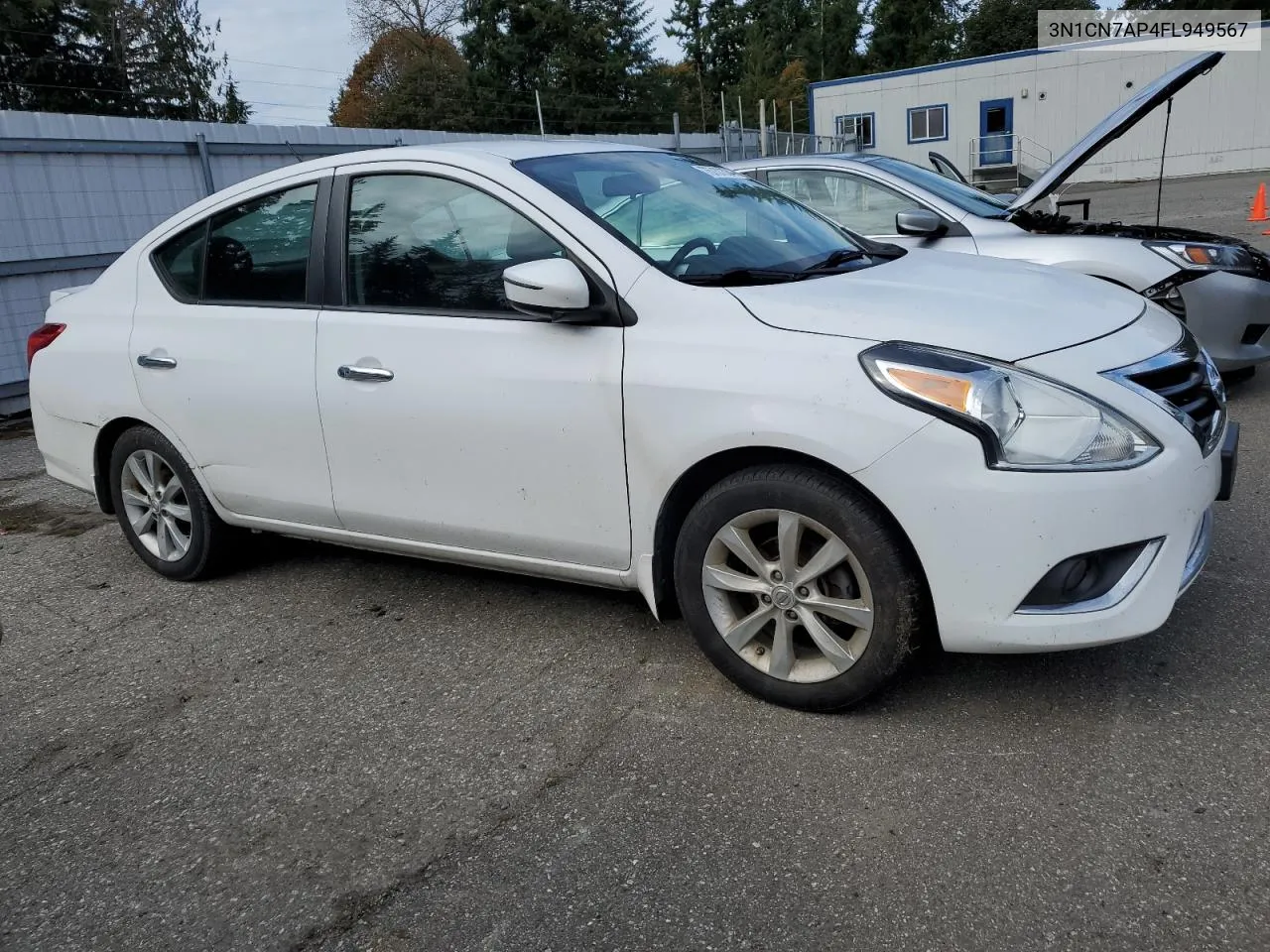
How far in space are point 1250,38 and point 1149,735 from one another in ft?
127

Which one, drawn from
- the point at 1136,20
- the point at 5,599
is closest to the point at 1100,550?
the point at 5,599

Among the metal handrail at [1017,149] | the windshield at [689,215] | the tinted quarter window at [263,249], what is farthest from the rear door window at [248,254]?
the metal handrail at [1017,149]

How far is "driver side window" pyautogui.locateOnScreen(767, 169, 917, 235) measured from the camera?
6637 millimetres

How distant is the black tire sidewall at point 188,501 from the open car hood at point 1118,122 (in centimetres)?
470

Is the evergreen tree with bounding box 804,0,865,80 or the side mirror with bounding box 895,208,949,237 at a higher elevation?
the evergreen tree with bounding box 804,0,865,80

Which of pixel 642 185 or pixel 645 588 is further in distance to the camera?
pixel 642 185

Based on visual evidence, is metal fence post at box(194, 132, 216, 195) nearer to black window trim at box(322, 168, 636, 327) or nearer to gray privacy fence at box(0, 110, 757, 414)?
gray privacy fence at box(0, 110, 757, 414)

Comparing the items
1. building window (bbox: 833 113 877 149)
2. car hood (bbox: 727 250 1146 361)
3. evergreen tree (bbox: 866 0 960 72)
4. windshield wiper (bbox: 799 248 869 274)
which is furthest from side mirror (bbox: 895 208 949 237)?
evergreen tree (bbox: 866 0 960 72)

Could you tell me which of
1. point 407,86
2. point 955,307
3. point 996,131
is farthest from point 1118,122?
point 407,86

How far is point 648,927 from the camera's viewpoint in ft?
7.55

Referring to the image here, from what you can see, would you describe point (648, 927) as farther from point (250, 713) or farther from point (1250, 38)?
point (1250, 38)

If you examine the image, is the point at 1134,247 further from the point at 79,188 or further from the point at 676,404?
the point at 79,188

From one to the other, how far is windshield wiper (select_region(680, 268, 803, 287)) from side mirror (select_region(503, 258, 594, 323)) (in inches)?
12.3

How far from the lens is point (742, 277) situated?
10.9 ft
